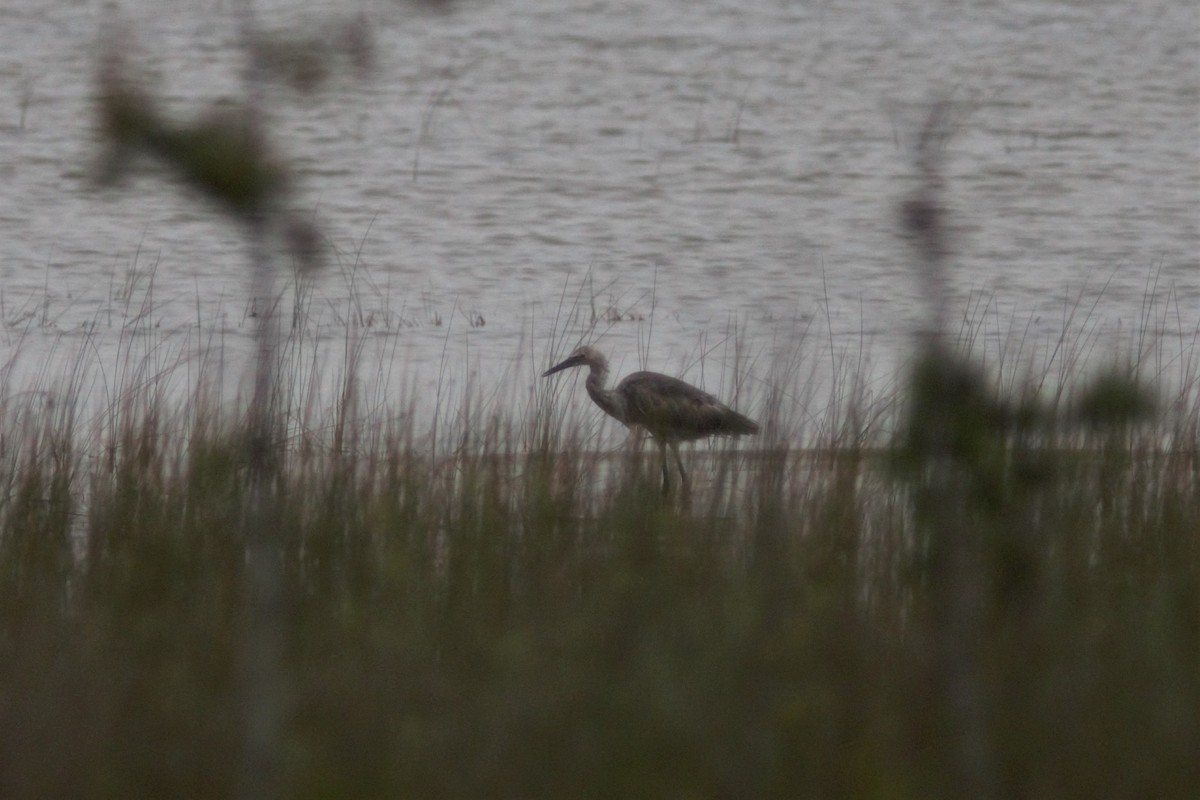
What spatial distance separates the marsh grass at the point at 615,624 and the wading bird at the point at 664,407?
163 cm

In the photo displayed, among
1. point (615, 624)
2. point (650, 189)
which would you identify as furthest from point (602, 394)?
point (650, 189)

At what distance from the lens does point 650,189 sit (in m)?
17.9

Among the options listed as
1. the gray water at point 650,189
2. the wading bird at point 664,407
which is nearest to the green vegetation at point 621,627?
the wading bird at point 664,407

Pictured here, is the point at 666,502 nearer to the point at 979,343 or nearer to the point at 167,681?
the point at 167,681

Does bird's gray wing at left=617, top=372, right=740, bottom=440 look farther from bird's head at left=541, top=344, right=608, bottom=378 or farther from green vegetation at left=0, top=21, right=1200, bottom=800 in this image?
green vegetation at left=0, top=21, right=1200, bottom=800

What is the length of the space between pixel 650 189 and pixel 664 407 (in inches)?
374

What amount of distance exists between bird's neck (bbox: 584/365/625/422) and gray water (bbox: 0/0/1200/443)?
48 cm

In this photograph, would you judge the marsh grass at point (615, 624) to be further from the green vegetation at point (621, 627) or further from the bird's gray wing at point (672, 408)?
the bird's gray wing at point (672, 408)

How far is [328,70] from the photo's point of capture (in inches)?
126

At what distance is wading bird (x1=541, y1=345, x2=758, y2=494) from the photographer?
813 cm

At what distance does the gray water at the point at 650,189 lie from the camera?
481 inches

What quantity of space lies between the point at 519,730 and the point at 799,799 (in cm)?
52

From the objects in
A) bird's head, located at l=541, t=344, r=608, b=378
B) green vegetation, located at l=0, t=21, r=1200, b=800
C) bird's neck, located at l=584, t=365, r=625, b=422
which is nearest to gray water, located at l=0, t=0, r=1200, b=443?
bird's head, located at l=541, t=344, r=608, b=378

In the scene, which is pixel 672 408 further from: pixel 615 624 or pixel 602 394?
pixel 615 624
